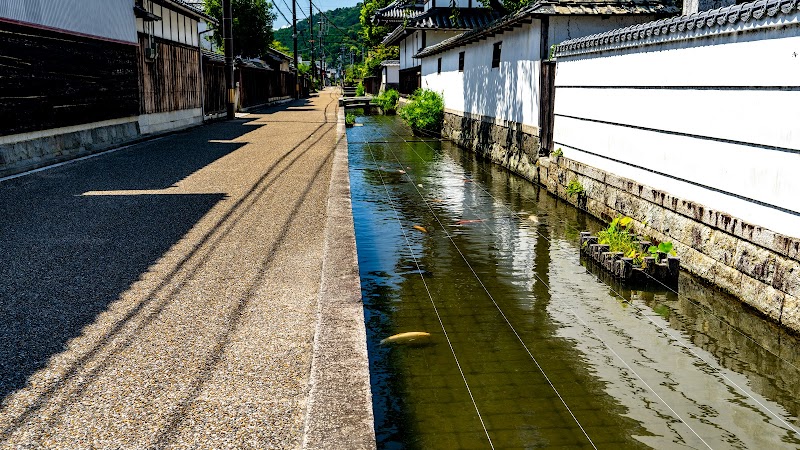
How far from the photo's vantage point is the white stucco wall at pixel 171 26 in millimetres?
22809

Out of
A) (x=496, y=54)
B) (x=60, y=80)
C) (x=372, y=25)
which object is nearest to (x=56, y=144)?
(x=60, y=80)

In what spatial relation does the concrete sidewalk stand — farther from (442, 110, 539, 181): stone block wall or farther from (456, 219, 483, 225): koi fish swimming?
(442, 110, 539, 181): stone block wall

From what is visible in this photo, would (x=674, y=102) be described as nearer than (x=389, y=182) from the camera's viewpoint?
Yes

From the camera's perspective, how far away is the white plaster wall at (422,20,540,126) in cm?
1543

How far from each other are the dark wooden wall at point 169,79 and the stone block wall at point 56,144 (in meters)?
2.67

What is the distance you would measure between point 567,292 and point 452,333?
186cm

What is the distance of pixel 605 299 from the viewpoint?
7.20 m

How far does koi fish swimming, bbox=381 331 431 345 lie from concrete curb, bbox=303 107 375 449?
1.88 ft

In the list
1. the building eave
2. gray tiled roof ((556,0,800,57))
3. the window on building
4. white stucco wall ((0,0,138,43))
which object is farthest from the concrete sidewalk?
the building eave

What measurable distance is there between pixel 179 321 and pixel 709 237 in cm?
557

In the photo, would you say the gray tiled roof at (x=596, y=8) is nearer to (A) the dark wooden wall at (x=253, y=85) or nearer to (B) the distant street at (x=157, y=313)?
(B) the distant street at (x=157, y=313)

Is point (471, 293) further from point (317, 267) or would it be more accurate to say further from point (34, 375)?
point (34, 375)

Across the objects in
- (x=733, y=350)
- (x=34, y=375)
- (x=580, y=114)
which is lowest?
(x=733, y=350)

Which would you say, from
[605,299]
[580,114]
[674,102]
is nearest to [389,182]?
[580,114]
